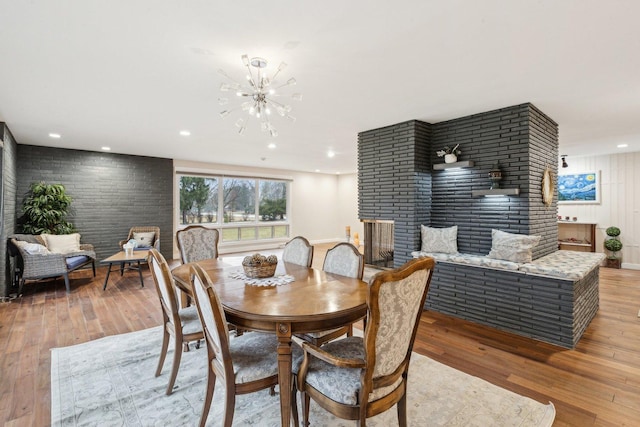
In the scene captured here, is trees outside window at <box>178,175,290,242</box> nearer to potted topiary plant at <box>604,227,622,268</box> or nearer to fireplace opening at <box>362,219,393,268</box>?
fireplace opening at <box>362,219,393,268</box>

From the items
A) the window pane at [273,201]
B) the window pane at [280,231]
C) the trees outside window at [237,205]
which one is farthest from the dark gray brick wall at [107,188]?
the window pane at [280,231]

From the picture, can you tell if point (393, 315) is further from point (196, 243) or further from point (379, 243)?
point (379, 243)

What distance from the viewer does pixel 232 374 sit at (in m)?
1.60

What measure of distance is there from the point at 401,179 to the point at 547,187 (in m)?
1.80

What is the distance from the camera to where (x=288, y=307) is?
1.73 metres

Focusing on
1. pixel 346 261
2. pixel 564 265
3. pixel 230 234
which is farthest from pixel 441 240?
pixel 230 234

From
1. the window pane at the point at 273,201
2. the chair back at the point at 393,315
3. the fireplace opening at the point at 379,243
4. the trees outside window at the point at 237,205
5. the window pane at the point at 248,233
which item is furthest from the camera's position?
the window pane at the point at 273,201

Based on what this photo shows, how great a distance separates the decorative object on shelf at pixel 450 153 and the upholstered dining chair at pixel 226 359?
3.35 m

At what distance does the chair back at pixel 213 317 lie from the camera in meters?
1.53

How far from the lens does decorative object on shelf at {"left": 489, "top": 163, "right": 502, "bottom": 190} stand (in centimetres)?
366

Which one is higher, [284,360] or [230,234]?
[230,234]

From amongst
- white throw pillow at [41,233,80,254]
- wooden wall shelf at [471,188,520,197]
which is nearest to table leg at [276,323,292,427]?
wooden wall shelf at [471,188,520,197]

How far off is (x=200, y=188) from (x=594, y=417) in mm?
8040

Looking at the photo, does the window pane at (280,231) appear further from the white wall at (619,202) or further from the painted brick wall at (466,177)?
the white wall at (619,202)
